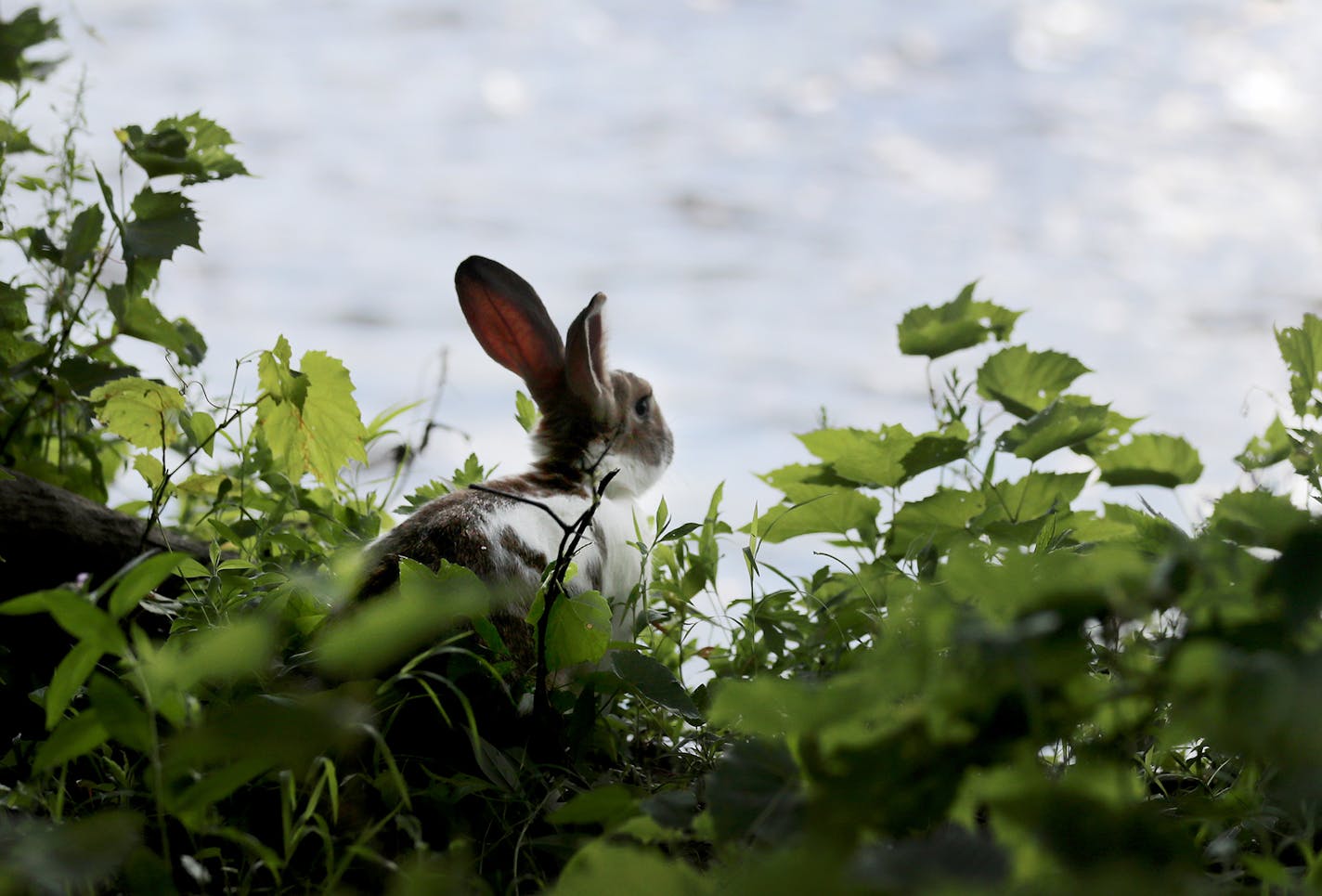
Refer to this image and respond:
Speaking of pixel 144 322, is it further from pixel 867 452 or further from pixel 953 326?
pixel 953 326

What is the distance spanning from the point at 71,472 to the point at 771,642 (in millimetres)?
2195

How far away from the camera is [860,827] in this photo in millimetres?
890

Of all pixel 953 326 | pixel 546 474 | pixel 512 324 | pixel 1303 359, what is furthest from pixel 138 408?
pixel 1303 359

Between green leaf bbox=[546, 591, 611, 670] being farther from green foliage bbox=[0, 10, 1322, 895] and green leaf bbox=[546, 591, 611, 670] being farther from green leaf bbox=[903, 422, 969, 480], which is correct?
green leaf bbox=[903, 422, 969, 480]

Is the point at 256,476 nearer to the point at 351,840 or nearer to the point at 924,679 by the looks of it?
the point at 351,840

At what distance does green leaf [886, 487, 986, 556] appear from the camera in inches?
105

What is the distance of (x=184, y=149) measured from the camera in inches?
114

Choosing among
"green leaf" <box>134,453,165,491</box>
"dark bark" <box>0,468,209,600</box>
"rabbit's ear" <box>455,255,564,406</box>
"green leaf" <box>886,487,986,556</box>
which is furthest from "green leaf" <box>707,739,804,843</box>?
"rabbit's ear" <box>455,255,564,406</box>

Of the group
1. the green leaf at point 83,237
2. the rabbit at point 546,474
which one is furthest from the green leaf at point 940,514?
the green leaf at point 83,237

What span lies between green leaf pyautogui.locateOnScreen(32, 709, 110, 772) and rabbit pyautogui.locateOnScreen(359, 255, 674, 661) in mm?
1072

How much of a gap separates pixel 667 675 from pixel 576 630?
240 millimetres

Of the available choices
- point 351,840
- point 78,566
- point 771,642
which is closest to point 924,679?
point 351,840

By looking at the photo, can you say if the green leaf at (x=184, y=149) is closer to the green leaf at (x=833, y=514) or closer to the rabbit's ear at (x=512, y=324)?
the rabbit's ear at (x=512, y=324)

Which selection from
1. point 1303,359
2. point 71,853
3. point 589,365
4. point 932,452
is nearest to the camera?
point 71,853
